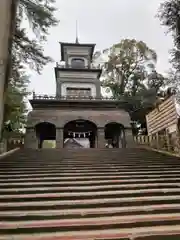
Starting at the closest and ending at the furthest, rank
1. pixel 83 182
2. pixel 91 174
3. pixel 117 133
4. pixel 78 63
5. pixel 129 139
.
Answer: pixel 83 182 < pixel 91 174 < pixel 129 139 < pixel 117 133 < pixel 78 63

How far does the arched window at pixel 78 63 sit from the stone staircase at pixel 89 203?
1703cm

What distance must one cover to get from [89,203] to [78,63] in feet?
65.6

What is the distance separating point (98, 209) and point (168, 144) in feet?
28.4

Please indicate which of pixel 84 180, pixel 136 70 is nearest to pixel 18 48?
pixel 84 180

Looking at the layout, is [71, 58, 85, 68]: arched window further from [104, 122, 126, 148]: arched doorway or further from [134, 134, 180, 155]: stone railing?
[134, 134, 180, 155]: stone railing

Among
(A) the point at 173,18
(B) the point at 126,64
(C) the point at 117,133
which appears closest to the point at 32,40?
(A) the point at 173,18

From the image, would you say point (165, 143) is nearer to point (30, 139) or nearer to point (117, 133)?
point (117, 133)

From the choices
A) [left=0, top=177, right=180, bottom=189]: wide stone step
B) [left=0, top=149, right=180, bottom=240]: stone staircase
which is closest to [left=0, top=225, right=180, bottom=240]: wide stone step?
[left=0, top=149, right=180, bottom=240]: stone staircase

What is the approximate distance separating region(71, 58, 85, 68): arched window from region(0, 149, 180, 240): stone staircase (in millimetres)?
17031

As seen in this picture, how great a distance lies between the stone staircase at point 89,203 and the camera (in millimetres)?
3057

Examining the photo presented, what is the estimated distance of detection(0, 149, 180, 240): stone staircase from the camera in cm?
306

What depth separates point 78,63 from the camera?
903 inches

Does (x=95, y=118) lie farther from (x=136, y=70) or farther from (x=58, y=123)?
(x=136, y=70)

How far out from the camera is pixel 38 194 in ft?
14.3
